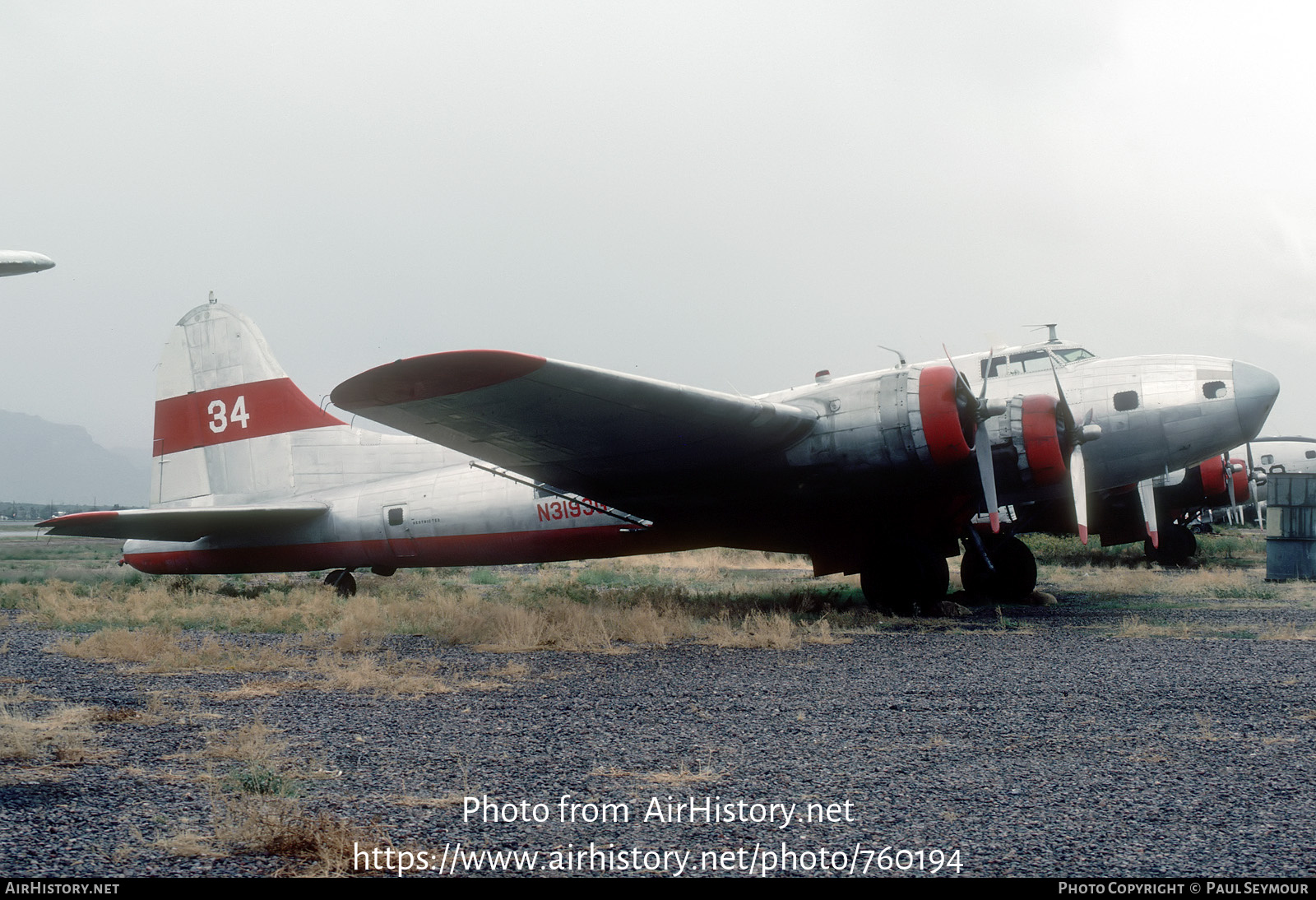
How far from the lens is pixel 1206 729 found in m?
5.30

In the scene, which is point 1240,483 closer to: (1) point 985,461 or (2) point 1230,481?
(2) point 1230,481

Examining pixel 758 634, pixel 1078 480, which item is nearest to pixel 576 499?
pixel 758 634

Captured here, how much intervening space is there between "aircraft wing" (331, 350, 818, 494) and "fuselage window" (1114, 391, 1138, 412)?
459 centimetres

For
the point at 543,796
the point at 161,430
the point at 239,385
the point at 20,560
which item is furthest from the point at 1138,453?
the point at 20,560

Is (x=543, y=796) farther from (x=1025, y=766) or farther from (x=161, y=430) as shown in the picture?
(x=161, y=430)

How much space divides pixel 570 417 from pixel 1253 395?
344 inches

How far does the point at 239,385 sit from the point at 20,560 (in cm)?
2906

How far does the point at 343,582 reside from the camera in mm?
15602

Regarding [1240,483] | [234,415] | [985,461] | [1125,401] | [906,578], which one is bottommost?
[906,578]

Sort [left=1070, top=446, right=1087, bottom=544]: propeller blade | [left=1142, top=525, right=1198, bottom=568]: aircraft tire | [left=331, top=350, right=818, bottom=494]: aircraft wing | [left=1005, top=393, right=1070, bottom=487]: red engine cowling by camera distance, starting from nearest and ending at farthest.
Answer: [left=331, top=350, right=818, bottom=494]: aircraft wing, [left=1005, top=393, right=1070, bottom=487]: red engine cowling, [left=1070, top=446, right=1087, bottom=544]: propeller blade, [left=1142, top=525, right=1198, bottom=568]: aircraft tire

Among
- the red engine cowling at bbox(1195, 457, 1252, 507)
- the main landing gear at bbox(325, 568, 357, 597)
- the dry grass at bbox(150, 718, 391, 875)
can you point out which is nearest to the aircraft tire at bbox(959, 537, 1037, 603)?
the red engine cowling at bbox(1195, 457, 1252, 507)

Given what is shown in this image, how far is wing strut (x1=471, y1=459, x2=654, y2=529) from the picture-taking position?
12.2 metres

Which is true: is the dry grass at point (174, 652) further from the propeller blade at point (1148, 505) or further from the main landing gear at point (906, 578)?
the propeller blade at point (1148, 505)

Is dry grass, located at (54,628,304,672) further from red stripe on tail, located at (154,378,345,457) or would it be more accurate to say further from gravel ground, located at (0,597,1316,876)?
red stripe on tail, located at (154,378,345,457)
